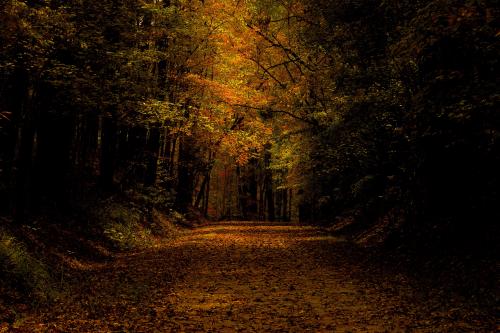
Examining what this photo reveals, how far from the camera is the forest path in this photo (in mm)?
7336

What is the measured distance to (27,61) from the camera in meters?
11.5

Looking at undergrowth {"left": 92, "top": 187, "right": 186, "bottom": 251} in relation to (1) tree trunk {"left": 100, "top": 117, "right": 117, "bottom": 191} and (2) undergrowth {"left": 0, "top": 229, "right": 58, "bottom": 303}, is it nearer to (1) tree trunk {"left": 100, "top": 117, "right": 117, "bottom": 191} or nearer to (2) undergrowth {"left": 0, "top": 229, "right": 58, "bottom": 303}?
(1) tree trunk {"left": 100, "top": 117, "right": 117, "bottom": 191}

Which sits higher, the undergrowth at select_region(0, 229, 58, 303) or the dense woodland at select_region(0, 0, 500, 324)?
the dense woodland at select_region(0, 0, 500, 324)

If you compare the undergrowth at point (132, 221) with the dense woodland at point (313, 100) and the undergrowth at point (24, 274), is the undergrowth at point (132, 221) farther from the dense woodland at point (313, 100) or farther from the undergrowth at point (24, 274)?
the undergrowth at point (24, 274)

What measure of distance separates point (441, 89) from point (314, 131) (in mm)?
14126

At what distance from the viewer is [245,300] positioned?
922 cm

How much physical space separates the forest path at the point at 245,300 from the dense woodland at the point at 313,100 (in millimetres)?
3039

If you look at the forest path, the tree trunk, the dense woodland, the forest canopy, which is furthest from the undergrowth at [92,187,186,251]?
the forest path

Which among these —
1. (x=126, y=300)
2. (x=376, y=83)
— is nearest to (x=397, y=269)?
(x=376, y=83)

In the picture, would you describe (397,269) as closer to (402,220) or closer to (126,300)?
(402,220)

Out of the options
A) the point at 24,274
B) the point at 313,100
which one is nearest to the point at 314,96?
the point at 313,100

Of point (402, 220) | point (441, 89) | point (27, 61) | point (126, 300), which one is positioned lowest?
point (126, 300)

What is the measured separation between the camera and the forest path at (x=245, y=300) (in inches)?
289

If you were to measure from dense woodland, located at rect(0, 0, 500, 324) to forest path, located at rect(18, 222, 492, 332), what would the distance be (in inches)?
120
